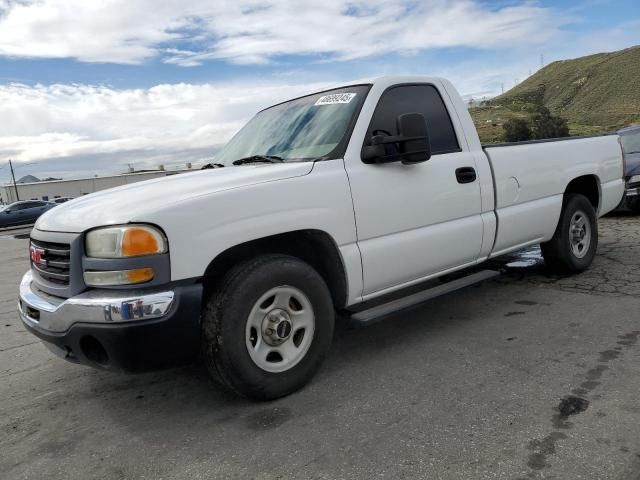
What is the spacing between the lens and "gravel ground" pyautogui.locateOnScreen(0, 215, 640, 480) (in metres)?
2.41

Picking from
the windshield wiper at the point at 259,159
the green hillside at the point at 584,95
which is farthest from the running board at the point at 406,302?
the green hillside at the point at 584,95

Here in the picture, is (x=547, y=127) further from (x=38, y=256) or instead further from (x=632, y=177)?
(x=38, y=256)

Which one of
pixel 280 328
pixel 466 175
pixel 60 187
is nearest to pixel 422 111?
pixel 466 175

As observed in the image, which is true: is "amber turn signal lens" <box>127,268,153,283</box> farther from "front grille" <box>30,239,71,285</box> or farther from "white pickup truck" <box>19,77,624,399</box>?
"front grille" <box>30,239,71,285</box>

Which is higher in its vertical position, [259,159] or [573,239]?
[259,159]

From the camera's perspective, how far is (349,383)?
10.8 feet

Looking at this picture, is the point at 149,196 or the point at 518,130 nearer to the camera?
the point at 149,196

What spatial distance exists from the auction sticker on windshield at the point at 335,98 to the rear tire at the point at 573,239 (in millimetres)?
2719

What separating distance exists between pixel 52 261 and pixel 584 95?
9633cm

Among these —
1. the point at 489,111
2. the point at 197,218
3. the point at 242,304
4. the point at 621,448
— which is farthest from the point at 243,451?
the point at 489,111

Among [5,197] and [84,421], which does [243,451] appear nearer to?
[84,421]

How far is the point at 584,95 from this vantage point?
85500 millimetres

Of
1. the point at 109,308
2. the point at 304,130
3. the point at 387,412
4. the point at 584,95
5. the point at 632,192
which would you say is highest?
the point at 584,95

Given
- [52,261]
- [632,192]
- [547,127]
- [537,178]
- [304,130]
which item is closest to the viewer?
[52,261]
